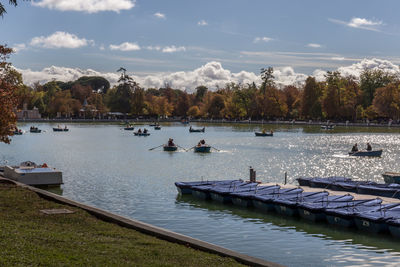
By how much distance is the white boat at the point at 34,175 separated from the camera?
3597cm

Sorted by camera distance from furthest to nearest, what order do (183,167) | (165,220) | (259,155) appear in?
(259,155), (183,167), (165,220)

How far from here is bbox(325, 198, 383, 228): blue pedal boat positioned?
24.5 meters

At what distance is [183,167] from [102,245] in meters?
38.5

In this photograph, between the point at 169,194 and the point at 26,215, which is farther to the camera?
the point at 169,194

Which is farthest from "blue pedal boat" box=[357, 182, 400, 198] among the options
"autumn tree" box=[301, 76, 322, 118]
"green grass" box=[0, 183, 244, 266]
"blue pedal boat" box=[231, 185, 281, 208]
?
"autumn tree" box=[301, 76, 322, 118]

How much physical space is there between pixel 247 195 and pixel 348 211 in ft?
21.0

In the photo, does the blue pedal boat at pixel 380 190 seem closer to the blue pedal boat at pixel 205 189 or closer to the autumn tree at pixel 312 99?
the blue pedal boat at pixel 205 189

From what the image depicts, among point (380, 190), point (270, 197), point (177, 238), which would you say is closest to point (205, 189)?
point (270, 197)

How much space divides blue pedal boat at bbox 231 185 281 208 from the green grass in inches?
457

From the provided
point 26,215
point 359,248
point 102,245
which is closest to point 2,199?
point 26,215

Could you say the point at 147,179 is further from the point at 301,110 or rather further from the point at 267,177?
the point at 301,110

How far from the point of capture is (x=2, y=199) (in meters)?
23.4

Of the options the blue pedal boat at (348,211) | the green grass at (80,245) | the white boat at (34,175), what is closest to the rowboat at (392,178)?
the blue pedal boat at (348,211)

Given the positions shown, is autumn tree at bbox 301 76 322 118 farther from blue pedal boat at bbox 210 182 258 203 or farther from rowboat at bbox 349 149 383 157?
blue pedal boat at bbox 210 182 258 203
